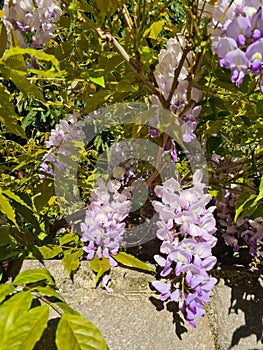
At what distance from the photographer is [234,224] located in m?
1.11

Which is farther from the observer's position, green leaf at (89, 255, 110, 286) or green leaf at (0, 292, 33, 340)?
green leaf at (89, 255, 110, 286)

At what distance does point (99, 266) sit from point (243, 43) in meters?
0.46

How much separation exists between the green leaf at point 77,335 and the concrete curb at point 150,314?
20cm

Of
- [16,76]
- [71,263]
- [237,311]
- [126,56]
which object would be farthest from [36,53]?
[237,311]

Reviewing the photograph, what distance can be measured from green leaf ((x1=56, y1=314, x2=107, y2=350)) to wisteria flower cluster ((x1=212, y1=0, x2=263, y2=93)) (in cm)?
34

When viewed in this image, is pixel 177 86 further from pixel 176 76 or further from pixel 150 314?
pixel 150 314

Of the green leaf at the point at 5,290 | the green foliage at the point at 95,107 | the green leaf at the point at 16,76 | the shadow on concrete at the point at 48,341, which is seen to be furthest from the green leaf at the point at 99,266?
the green leaf at the point at 16,76

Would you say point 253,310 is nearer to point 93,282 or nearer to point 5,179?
point 93,282

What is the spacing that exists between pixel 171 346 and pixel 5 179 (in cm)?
59

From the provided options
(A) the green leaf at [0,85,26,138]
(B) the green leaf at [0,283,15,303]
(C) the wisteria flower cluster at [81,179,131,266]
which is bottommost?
(B) the green leaf at [0,283,15,303]

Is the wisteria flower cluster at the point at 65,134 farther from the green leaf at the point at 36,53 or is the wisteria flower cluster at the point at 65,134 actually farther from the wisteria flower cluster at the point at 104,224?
the green leaf at the point at 36,53

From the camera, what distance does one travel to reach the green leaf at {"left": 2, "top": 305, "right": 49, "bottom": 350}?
1.92 feet

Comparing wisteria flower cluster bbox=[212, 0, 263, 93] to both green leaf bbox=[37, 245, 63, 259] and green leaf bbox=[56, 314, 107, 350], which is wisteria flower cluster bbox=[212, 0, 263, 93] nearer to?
green leaf bbox=[56, 314, 107, 350]

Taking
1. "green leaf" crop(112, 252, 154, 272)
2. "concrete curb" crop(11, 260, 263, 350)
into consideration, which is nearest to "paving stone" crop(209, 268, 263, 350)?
"concrete curb" crop(11, 260, 263, 350)
